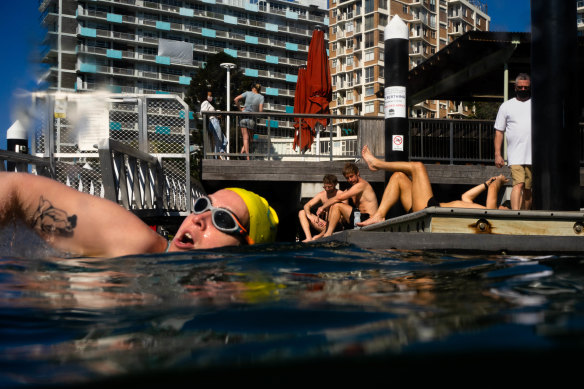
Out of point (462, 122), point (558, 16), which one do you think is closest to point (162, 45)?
point (558, 16)

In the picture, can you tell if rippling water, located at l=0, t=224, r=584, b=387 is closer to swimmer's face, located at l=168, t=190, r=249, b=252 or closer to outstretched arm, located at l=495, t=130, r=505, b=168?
swimmer's face, located at l=168, t=190, r=249, b=252

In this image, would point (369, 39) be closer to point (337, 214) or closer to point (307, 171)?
point (307, 171)

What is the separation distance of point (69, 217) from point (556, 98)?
12.8 feet

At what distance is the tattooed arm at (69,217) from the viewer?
2574 mm

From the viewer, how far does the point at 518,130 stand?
21.3 feet

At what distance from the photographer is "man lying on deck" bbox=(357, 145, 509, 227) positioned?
5719mm

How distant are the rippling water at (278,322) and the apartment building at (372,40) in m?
75.6

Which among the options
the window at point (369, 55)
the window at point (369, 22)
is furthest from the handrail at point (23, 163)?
the window at point (369, 22)

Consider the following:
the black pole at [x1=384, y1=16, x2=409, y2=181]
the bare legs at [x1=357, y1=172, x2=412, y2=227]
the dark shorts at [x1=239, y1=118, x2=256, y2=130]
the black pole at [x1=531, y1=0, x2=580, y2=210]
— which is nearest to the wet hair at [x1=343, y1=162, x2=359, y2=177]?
the black pole at [x1=384, y1=16, x2=409, y2=181]

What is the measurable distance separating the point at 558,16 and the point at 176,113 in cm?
719

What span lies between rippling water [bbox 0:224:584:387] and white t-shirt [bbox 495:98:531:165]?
4547mm

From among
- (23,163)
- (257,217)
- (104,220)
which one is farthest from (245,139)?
(104,220)

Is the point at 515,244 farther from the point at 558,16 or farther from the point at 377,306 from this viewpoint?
the point at 377,306

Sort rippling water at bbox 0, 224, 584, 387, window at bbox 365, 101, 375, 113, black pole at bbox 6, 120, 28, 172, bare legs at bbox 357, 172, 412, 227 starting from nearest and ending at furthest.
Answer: rippling water at bbox 0, 224, 584, 387 → bare legs at bbox 357, 172, 412, 227 → black pole at bbox 6, 120, 28, 172 → window at bbox 365, 101, 375, 113
